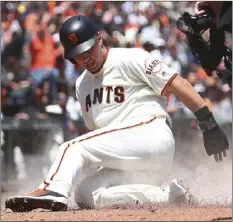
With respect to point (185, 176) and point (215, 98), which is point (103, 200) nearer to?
point (185, 176)

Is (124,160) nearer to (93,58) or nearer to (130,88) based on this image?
(130,88)

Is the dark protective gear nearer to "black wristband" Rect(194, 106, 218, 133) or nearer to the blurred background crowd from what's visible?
"black wristband" Rect(194, 106, 218, 133)

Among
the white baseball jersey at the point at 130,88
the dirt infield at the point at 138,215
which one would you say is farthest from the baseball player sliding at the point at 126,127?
the dirt infield at the point at 138,215

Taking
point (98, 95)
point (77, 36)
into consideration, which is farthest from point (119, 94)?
point (77, 36)

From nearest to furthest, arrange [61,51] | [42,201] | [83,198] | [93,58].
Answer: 1. [42,201]
2. [93,58]
3. [83,198]
4. [61,51]

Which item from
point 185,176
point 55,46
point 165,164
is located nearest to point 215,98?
point 55,46
